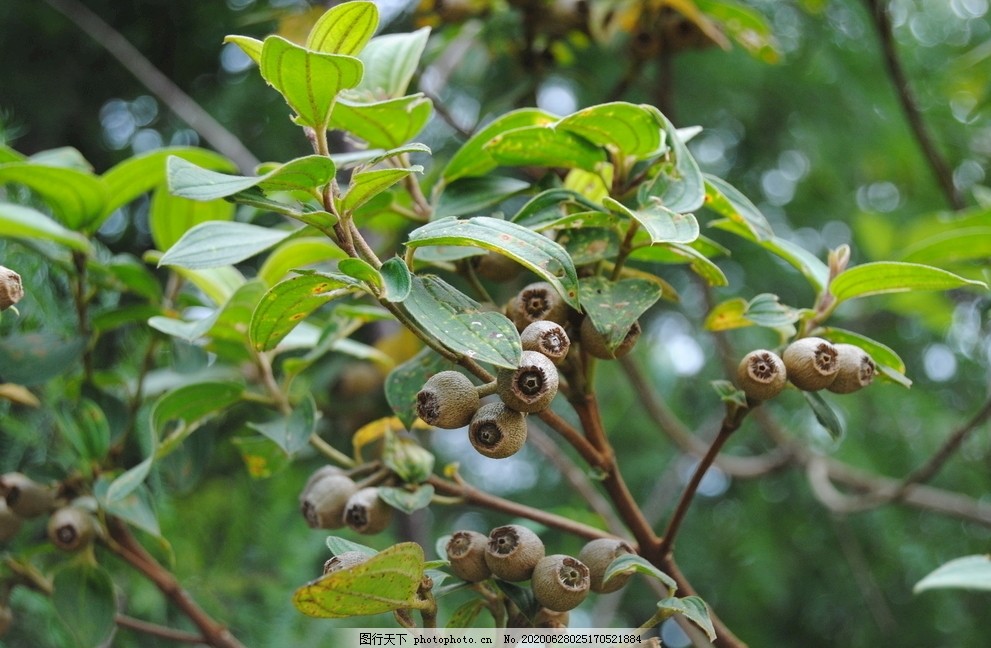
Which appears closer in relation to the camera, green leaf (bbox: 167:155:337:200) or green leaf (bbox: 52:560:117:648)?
green leaf (bbox: 167:155:337:200)

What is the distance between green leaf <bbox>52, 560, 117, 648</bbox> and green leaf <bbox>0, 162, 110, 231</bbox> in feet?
1.03

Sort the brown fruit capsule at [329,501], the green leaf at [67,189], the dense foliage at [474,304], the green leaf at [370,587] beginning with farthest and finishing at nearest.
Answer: the green leaf at [67,189]
the brown fruit capsule at [329,501]
the dense foliage at [474,304]
the green leaf at [370,587]

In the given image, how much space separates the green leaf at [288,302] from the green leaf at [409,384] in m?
0.12

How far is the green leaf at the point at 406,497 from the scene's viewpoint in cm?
65

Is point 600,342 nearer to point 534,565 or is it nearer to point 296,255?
point 534,565

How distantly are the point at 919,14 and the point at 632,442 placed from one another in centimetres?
115

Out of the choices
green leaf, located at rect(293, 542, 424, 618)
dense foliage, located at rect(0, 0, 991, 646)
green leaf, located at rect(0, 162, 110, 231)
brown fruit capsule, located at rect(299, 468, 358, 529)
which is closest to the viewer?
green leaf, located at rect(293, 542, 424, 618)

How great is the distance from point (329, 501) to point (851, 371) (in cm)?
37

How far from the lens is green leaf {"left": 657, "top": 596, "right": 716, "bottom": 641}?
1.75 feet

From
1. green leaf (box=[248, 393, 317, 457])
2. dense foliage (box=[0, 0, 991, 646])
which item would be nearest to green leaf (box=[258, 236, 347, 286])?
dense foliage (box=[0, 0, 991, 646])

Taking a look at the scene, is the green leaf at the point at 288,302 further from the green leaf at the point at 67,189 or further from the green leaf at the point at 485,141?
the green leaf at the point at 67,189

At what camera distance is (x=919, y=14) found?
6.92 ft

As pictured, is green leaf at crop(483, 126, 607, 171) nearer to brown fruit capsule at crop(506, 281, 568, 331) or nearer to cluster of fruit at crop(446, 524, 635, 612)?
brown fruit capsule at crop(506, 281, 568, 331)

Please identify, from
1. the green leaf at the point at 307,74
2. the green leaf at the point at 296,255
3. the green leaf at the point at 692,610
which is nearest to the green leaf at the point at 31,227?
the green leaf at the point at 296,255
